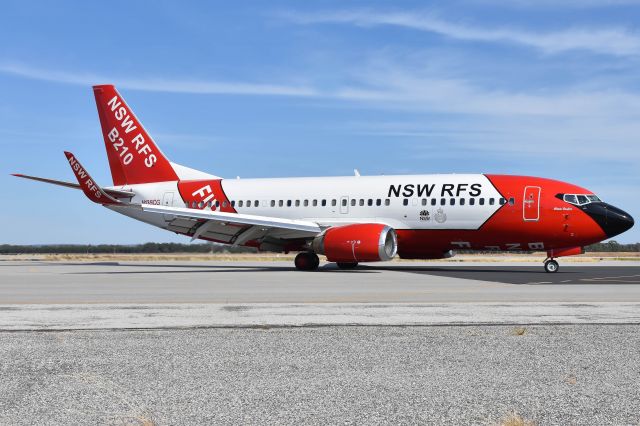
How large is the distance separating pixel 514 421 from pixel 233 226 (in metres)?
26.1

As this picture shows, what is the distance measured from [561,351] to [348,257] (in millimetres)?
19369

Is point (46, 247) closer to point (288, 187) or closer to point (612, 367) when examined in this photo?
point (288, 187)

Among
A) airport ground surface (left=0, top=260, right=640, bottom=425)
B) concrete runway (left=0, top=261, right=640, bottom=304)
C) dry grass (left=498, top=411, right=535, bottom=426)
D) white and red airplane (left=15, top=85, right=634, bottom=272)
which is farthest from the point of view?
white and red airplane (left=15, top=85, right=634, bottom=272)

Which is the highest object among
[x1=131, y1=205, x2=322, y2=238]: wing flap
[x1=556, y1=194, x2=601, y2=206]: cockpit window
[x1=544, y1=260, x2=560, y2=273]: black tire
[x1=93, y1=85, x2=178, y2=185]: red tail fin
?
[x1=93, y1=85, x2=178, y2=185]: red tail fin

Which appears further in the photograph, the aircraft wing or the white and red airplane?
the aircraft wing

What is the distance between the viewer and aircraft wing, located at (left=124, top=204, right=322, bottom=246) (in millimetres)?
29812

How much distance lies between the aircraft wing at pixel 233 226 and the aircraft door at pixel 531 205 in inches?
323

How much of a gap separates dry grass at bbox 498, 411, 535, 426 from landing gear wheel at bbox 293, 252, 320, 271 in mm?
24948

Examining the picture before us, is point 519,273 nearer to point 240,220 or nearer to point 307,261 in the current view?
point 307,261

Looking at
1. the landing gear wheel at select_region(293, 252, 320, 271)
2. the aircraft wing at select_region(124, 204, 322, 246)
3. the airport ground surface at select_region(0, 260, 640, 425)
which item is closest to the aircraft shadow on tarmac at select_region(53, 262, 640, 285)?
→ the landing gear wheel at select_region(293, 252, 320, 271)

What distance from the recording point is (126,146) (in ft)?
122

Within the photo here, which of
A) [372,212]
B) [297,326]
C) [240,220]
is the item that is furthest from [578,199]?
[297,326]

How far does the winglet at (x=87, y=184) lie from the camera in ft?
99.4

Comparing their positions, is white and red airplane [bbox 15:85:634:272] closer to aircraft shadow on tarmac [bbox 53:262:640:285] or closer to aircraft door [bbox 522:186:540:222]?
aircraft door [bbox 522:186:540:222]
